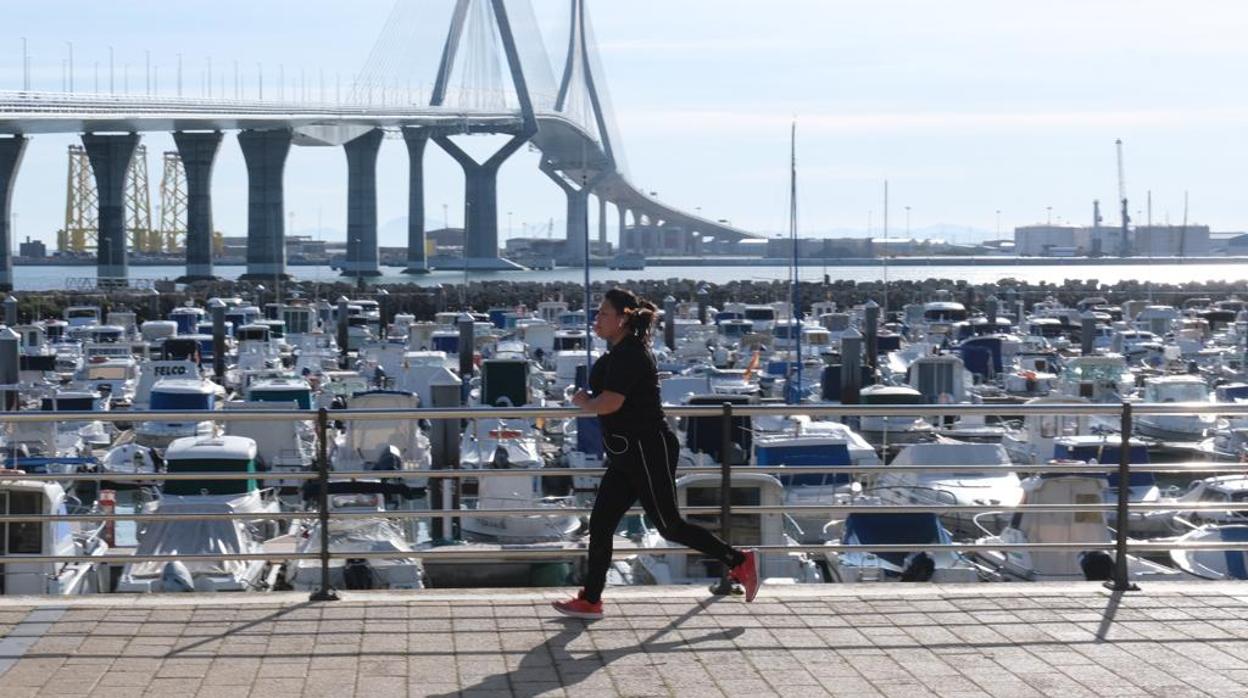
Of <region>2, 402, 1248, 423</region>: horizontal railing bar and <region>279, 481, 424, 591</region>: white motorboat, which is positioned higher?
<region>2, 402, 1248, 423</region>: horizontal railing bar

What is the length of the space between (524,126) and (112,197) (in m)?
27.8

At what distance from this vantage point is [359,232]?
90.9 m

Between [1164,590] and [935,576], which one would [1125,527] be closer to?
[1164,590]

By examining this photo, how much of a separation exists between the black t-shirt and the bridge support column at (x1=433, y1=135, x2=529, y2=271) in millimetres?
83659

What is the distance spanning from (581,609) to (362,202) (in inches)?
3281

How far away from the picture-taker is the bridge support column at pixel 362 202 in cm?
8769

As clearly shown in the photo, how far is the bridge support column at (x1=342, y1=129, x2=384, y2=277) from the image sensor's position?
87688 mm

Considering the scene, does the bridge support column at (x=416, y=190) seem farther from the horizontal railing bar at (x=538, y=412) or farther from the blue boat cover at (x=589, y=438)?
the horizontal railing bar at (x=538, y=412)

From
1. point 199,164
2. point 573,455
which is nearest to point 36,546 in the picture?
point 573,455

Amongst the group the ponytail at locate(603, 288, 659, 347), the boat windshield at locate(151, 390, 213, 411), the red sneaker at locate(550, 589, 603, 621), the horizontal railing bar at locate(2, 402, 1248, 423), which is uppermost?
the ponytail at locate(603, 288, 659, 347)

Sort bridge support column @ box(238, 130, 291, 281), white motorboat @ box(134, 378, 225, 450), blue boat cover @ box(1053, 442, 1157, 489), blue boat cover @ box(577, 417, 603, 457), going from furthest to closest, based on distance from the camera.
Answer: bridge support column @ box(238, 130, 291, 281)
white motorboat @ box(134, 378, 225, 450)
blue boat cover @ box(577, 417, 603, 457)
blue boat cover @ box(1053, 442, 1157, 489)

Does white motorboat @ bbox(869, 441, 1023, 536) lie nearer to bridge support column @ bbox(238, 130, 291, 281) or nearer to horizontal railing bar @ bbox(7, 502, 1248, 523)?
horizontal railing bar @ bbox(7, 502, 1248, 523)

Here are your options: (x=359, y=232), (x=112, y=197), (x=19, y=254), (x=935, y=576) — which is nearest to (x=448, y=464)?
(x=935, y=576)

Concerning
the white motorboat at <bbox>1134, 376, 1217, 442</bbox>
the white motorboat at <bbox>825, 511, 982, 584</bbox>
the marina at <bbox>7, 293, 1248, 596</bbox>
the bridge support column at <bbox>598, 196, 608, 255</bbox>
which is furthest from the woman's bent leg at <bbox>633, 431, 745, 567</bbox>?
the bridge support column at <bbox>598, 196, 608, 255</bbox>
